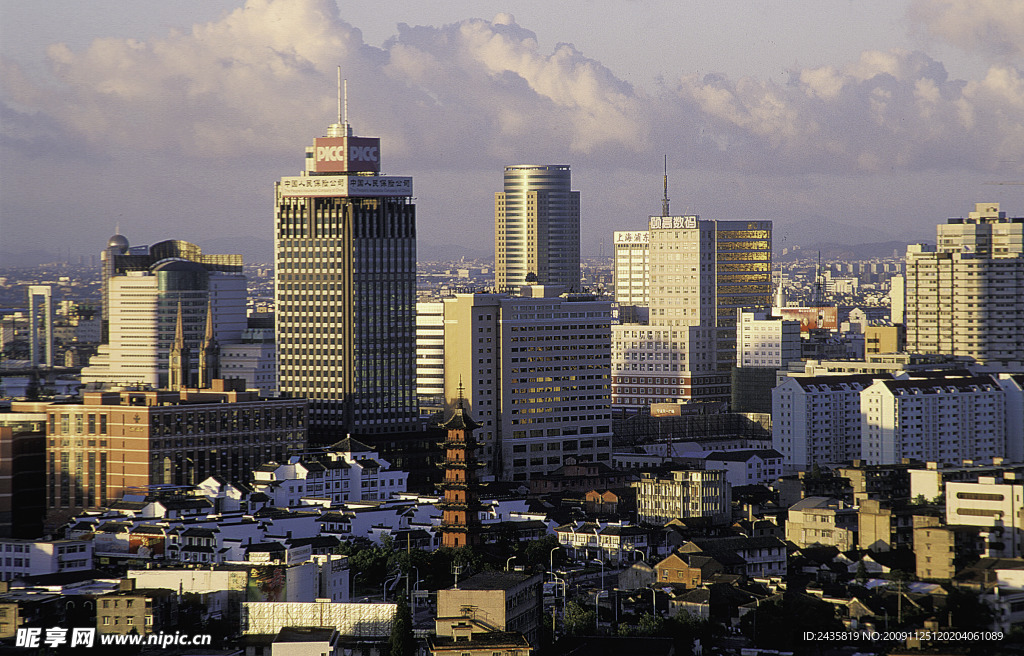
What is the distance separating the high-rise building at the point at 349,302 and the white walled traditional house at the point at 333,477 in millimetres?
16126

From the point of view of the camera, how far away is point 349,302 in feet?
510

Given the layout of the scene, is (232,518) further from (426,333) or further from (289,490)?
(426,333)

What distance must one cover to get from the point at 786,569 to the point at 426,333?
8291 cm

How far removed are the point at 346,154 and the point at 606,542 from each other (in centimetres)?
5881

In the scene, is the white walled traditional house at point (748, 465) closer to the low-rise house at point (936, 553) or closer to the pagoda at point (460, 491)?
the pagoda at point (460, 491)

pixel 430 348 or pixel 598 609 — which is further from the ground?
pixel 430 348

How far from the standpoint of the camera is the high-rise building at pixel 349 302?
510ft

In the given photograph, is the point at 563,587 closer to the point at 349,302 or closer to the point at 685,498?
the point at 685,498

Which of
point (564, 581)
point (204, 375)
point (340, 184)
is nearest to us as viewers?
point (564, 581)

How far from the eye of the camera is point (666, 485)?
415 ft

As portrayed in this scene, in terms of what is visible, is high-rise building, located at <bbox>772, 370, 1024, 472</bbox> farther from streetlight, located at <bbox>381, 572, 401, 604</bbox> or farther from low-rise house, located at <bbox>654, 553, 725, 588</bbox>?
streetlight, located at <bbox>381, 572, 401, 604</bbox>

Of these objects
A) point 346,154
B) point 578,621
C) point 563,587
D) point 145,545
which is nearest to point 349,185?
point 346,154

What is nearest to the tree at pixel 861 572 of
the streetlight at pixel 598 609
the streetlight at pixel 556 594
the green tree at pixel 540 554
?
the streetlight at pixel 598 609

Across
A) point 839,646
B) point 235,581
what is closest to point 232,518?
point 235,581
